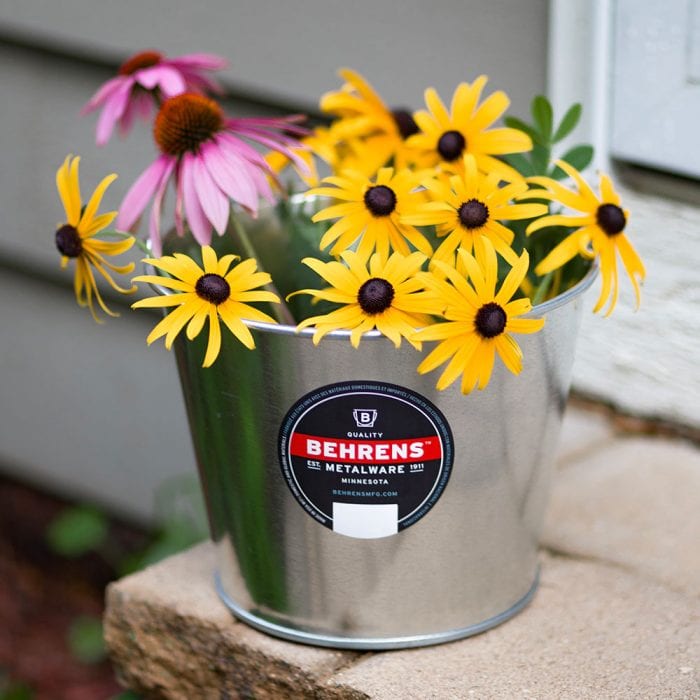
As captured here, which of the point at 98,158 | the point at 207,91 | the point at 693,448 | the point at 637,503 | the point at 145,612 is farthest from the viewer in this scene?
the point at 98,158

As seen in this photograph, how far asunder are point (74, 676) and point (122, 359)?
574 mm

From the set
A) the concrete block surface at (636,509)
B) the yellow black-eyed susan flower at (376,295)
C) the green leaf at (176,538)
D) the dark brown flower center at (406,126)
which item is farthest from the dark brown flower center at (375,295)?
the green leaf at (176,538)

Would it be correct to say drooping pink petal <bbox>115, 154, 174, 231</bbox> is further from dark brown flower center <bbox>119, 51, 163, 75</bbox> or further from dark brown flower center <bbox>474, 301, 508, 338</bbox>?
dark brown flower center <bbox>474, 301, 508, 338</bbox>

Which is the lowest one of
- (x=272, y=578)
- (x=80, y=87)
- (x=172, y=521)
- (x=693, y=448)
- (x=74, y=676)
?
(x=74, y=676)

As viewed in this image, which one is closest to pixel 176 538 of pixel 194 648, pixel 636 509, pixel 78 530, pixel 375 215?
pixel 78 530

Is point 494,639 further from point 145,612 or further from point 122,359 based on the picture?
point 122,359

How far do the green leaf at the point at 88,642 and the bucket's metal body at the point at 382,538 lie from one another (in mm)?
934

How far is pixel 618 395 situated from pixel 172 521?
28.1 inches

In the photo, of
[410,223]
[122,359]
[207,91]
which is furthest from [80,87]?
[410,223]

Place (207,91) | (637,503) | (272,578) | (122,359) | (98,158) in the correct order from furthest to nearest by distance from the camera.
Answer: (122,359) → (98,158) → (207,91) → (637,503) → (272,578)

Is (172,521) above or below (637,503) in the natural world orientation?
below

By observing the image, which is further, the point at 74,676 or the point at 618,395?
the point at 74,676

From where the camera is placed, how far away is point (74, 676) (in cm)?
188

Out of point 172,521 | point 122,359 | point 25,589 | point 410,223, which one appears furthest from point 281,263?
point 25,589
